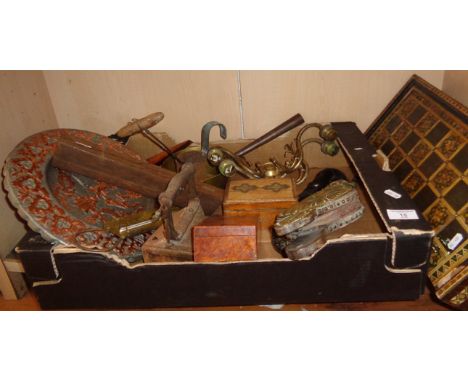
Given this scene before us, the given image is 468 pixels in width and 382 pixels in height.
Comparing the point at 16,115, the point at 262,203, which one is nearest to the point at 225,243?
the point at 262,203

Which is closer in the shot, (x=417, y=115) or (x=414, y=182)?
(x=414, y=182)

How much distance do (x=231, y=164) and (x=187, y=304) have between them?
55 centimetres

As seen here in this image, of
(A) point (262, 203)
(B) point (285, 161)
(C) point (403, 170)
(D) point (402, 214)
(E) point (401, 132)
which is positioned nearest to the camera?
(D) point (402, 214)

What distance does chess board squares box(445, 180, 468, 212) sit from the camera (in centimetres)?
107

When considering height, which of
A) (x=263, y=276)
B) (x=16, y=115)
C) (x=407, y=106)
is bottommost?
(x=263, y=276)

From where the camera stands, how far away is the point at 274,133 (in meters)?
1.52

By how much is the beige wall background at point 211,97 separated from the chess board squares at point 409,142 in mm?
315

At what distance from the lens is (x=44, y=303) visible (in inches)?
41.6

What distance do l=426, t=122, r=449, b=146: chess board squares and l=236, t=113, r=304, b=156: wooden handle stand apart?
1.44 feet

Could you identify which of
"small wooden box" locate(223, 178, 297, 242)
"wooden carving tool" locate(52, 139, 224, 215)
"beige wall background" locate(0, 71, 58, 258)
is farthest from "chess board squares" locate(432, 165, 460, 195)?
"beige wall background" locate(0, 71, 58, 258)

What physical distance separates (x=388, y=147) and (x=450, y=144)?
11.3 inches

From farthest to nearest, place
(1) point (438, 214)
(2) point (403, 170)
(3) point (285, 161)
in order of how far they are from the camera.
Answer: (3) point (285, 161) → (2) point (403, 170) → (1) point (438, 214)

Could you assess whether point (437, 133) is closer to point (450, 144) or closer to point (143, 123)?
point (450, 144)

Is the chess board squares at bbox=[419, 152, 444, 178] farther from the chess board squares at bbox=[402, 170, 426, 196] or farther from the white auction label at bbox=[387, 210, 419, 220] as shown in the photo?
the white auction label at bbox=[387, 210, 419, 220]
